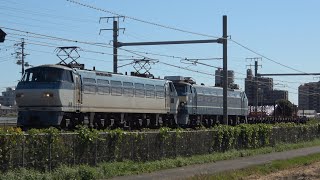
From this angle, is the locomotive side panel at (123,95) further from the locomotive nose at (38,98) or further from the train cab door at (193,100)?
the train cab door at (193,100)

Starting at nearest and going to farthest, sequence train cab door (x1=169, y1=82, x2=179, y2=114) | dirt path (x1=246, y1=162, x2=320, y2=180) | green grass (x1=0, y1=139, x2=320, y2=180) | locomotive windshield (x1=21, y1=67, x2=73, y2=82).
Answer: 1. green grass (x1=0, y1=139, x2=320, y2=180)
2. dirt path (x1=246, y1=162, x2=320, y2=180)
3. locomotive windshield (x1=21, y1=67, x2=73, y2=82)
4. train cab door (x1=169, y1=82, x2=179, y2=114)

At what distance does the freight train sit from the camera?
26766 mm

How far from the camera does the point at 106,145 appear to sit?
1736 cm

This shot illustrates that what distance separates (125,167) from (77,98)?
38.6 ft

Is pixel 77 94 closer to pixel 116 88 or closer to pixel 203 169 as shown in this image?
pixel 116 88

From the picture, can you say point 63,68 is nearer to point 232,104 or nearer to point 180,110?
point 180,110

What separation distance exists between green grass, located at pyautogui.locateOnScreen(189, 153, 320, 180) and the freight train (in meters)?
A: 10.8

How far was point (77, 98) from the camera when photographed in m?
28.2

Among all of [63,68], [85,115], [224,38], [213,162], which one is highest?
[224,38]

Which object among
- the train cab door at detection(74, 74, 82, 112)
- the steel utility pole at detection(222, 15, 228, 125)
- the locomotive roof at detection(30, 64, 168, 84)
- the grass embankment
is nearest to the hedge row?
the grass embankment

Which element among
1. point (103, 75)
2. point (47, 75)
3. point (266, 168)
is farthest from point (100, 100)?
point (266, 168)

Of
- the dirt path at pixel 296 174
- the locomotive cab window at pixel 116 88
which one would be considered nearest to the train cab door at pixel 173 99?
the locomotive cab window at pixel 116 88

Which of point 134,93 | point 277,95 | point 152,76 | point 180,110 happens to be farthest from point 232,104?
point 277,95

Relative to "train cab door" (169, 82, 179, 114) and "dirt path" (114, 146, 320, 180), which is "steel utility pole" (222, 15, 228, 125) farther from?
"dirt path" (114, 146, 320, 180)
